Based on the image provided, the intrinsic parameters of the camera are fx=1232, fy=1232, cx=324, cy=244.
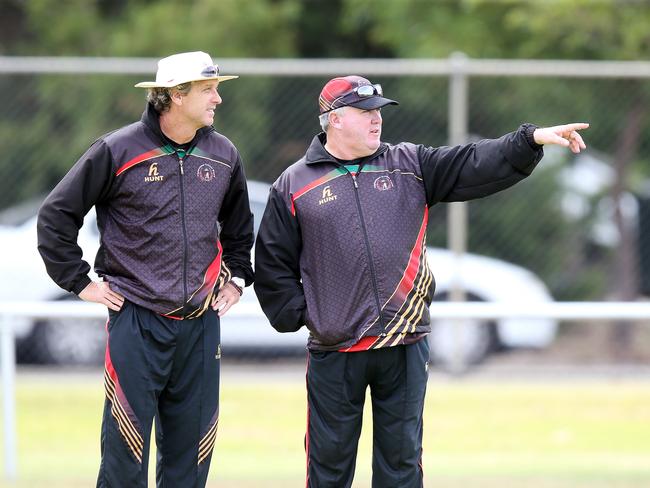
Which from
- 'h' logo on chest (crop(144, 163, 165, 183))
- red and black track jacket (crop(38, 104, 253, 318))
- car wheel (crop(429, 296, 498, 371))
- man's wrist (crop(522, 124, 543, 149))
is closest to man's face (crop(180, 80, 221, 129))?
red and black track jacket (crop(38, 104, 253, 318))

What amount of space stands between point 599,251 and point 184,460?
17.7 ft

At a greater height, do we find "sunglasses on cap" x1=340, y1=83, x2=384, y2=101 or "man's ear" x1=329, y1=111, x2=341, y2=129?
"sunglasses on cap" x1=340, y1=83, x2=384, y2=101

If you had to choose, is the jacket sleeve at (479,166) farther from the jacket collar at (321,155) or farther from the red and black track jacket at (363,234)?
the jacket collar at (321,155)

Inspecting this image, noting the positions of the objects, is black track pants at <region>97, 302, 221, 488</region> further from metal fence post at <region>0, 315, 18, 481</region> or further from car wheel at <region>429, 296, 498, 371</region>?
car wheel at <region>429, 296, 498, 371</region>

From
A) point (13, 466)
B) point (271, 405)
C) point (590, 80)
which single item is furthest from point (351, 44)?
point (13, 466)

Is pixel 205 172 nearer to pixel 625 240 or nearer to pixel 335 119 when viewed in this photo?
pixel 335 119

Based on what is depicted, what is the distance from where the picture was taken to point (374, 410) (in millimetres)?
5152

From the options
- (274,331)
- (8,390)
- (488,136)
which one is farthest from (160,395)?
(488,136)

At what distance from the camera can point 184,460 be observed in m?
5.15

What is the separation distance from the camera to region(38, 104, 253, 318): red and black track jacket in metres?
4.96

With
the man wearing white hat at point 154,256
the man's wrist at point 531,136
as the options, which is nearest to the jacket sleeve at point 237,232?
the man wearing white hat at point 154,256

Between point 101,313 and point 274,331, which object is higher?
point 101,313

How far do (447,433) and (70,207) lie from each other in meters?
3.79

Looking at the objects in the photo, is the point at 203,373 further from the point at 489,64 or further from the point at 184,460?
the point at 489,64
